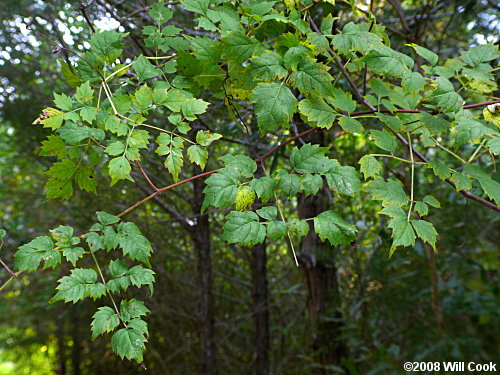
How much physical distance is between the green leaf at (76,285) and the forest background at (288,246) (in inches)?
33.2

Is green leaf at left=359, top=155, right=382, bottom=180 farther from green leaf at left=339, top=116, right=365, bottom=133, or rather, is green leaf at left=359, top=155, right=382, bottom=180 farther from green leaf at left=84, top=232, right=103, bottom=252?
green leaf at left=84, top=232, right=103, bottom=252

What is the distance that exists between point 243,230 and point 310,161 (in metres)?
0.26

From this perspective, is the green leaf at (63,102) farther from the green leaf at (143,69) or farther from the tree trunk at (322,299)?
the tree trunk at (322,299)

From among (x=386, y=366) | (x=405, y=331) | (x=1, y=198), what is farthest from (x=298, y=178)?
(x=1, y=198)

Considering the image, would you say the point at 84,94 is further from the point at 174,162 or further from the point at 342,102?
the point at 342,102

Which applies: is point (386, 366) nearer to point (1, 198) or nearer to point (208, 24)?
point (208, 24)

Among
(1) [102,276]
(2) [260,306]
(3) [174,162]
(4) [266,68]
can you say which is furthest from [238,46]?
(2) [260,306]

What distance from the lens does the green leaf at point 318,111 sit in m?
1.04

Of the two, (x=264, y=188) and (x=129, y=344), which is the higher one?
(x=264, y=188)

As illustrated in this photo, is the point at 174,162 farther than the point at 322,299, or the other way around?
the point at 322,299

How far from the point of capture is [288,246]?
88.4 inches

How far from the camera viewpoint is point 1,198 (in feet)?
13.3

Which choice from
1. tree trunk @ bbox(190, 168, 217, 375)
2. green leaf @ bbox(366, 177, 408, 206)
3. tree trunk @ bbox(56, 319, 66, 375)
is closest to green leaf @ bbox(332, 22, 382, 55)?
green leaf @ bbox(366, 177, 408, 206)

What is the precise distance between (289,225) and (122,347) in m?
0.47
